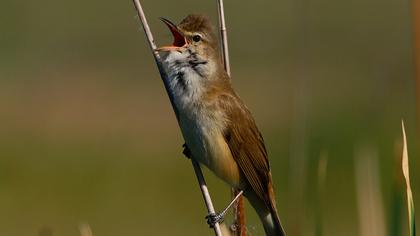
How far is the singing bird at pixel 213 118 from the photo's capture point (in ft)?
15.1

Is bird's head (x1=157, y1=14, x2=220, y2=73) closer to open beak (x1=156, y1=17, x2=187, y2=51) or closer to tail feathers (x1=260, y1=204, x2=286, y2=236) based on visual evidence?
open beak (x1=156, y1=17, x2=187, y2=51)

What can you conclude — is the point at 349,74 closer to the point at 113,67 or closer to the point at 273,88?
the point at 273,88

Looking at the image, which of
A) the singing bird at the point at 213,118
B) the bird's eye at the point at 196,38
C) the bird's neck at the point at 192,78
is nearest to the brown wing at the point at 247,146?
the singing bird at the point at 213,118

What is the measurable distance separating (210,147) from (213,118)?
0.10 metres

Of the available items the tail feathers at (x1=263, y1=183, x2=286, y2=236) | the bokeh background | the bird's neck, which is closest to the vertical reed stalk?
the bird's neck

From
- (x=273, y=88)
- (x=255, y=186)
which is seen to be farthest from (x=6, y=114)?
(x=255, y=186)

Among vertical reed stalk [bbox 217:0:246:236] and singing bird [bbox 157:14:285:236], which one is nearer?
vertical reed stalk [bbox 217:0:246:236]

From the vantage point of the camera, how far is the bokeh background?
11484 mm

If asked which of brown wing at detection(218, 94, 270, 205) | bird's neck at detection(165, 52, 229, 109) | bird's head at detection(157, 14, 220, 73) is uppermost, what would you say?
bird's head at detection(157, 14, 220, 73)

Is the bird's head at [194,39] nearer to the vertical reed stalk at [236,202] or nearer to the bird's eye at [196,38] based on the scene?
the bird's eye at [196,38]

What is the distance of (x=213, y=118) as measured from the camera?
4.77m

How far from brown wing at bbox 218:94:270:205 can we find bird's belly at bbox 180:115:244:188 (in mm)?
32

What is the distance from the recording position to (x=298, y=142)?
12.5 ft

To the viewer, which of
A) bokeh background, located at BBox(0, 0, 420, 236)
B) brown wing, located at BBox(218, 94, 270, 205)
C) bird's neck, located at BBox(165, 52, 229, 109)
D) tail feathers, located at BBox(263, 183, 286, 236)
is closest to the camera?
bird's neck, located at BBox(165, 52, 229, 109)
